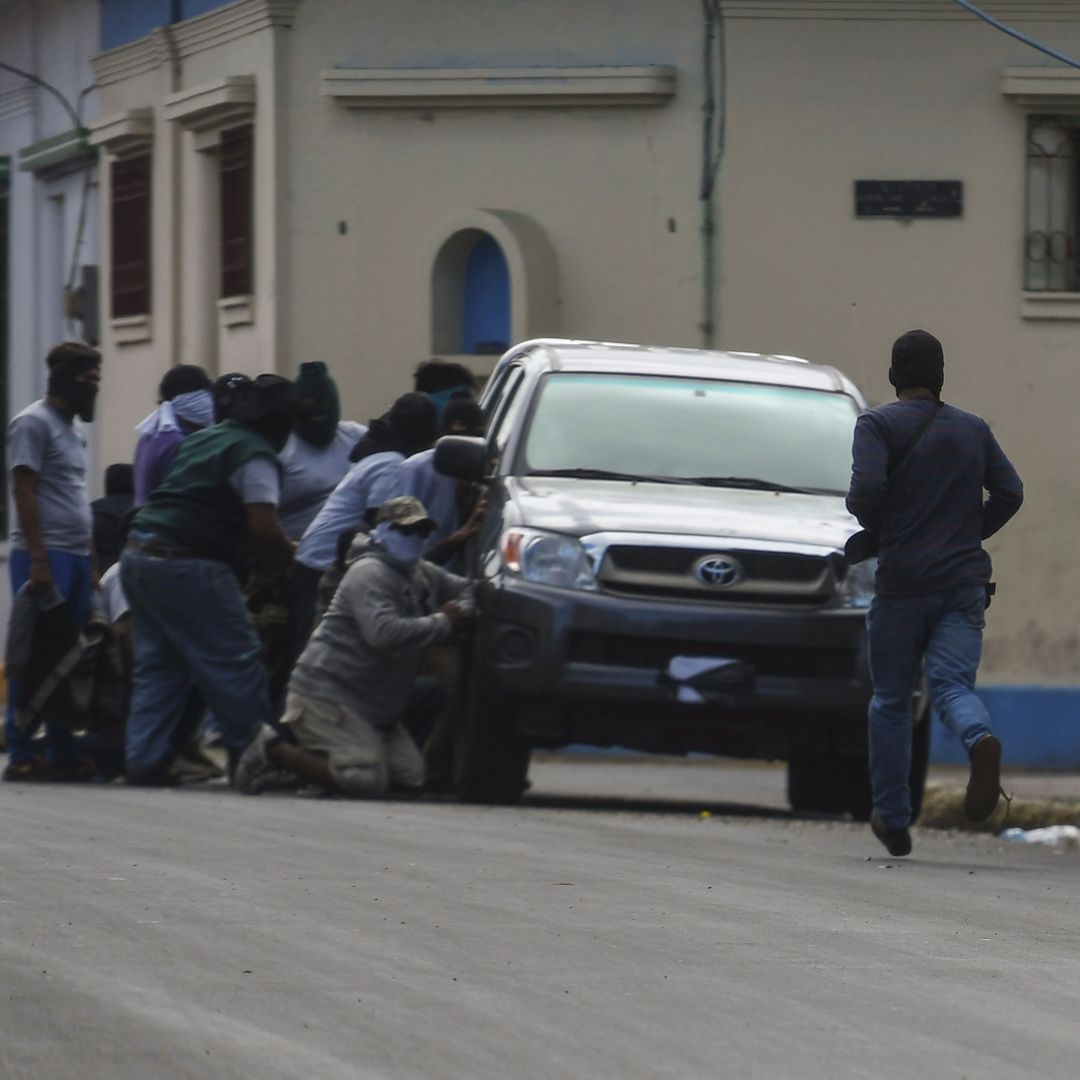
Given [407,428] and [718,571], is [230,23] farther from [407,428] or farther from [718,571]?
[718,571]

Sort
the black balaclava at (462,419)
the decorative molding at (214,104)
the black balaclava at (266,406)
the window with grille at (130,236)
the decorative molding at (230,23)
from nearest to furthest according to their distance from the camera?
the black balaclava at (266,406), the black balaclava at (462,419), the decorative molding at (230,23), the decorative molding at (214,104), the window with grille at (130,236)

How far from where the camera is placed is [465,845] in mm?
9445

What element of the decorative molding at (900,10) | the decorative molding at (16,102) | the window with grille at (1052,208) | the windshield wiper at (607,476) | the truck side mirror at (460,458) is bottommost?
the windshield wiper at (607,476)

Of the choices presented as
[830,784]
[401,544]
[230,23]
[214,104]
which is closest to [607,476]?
[401,544]

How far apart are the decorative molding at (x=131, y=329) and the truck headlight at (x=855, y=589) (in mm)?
10734

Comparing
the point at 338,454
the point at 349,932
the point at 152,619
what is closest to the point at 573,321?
the point at 338,454

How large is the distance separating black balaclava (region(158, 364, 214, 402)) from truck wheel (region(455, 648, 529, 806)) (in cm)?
261

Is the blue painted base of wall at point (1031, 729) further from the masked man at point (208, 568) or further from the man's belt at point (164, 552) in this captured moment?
the man's belt at point (164, 552)

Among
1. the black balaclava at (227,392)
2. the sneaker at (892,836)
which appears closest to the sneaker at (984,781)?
the sneaker at (892,836)

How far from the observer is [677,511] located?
11422 millimetres

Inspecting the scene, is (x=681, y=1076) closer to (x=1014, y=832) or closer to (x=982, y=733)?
(x=982, y=733)

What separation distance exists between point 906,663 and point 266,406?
3427 mm

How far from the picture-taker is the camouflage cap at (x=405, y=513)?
11.7m

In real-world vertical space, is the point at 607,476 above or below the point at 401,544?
above
